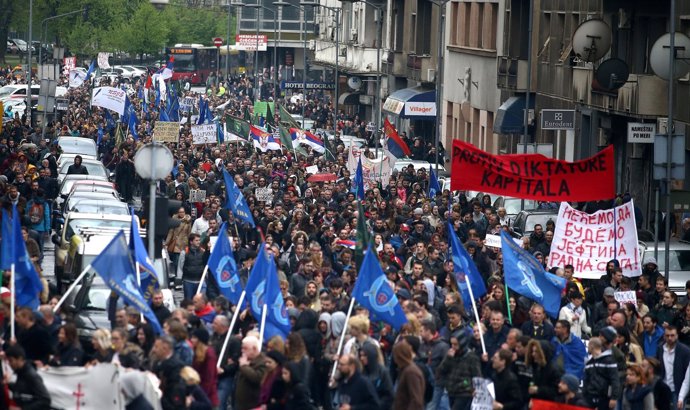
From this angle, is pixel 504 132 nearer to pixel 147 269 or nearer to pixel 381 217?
pixel 381 217

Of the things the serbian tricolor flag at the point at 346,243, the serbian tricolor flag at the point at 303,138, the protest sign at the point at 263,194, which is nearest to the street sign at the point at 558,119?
the protest sign at the point at 263,194

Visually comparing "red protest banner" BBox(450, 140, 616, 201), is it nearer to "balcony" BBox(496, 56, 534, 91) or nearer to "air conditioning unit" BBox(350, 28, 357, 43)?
"balcony" BBox(496, 56, 534, 91)

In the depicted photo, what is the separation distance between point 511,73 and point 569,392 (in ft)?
111

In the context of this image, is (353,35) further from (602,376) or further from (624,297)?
(602,376)

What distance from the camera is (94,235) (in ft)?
72.2

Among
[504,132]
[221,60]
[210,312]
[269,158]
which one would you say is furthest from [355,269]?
[221,60]

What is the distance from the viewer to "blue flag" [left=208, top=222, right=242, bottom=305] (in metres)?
18.0

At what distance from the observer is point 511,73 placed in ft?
155

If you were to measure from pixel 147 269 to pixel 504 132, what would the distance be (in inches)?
1144

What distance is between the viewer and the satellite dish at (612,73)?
33953 millimetres

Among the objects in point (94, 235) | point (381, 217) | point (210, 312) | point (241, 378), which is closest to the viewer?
point (241, 378)

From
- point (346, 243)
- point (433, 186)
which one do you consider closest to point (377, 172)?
point (433, 186)

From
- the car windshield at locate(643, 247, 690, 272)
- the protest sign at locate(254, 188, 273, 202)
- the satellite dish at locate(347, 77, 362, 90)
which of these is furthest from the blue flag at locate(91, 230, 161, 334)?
the satellite dish at locate(347, 77, 362, 90)

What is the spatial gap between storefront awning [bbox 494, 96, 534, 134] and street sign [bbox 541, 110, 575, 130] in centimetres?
1053
